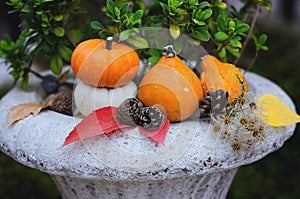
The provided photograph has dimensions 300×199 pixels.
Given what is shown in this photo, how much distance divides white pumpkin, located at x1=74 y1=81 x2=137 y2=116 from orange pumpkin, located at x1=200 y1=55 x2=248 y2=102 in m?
0.26

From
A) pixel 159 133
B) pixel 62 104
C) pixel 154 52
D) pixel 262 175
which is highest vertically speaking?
pixel 154 52

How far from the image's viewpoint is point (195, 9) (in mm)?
1531

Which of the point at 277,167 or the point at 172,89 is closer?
the point at 172,89

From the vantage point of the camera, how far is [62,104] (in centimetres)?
175

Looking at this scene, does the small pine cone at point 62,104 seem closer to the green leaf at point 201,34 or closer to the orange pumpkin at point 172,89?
the orange pumpkin at point 172,89

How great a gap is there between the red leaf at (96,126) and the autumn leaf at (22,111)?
256 millimetres

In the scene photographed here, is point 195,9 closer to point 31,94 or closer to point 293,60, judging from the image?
point 31,94

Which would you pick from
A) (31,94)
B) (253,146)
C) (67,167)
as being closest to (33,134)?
(67,167)

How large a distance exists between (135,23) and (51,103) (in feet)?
1.49

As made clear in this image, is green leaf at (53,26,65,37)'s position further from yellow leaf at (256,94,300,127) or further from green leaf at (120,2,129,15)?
yellow leaf at (256,94,300,127)

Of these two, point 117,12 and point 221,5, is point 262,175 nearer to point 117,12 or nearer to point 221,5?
point 221,5

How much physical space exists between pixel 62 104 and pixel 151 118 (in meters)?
0.46

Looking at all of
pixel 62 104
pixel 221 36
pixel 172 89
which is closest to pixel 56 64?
pixel 62 104

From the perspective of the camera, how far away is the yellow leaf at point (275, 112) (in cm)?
155
